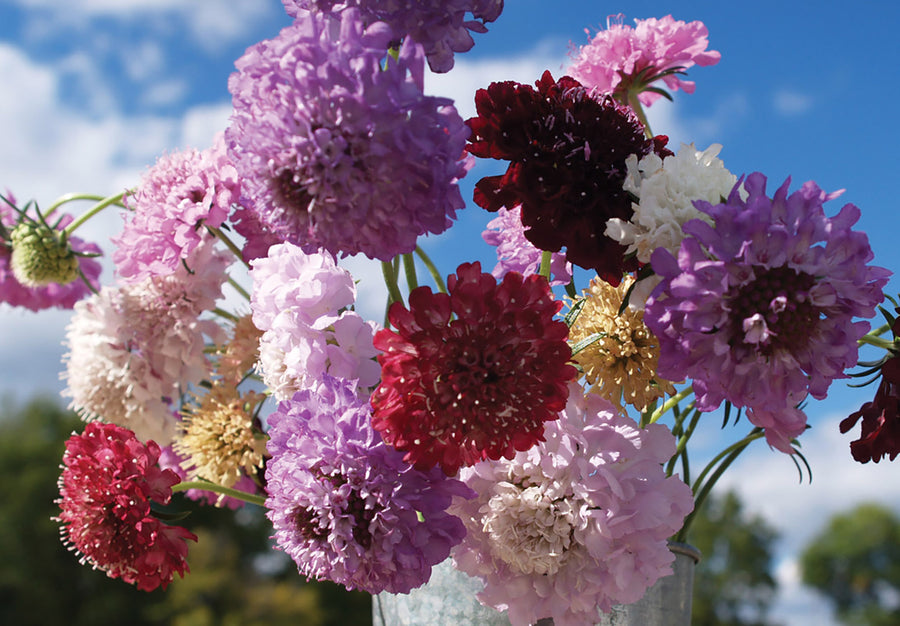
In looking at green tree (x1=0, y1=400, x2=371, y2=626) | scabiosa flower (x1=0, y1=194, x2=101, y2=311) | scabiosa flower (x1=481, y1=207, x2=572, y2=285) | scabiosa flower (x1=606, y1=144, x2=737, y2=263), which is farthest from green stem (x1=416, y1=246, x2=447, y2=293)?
green tree (x1=0, y1=400, x2=371, y2=626)

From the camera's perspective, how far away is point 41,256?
1198 mm

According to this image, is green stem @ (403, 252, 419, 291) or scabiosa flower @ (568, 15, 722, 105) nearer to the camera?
green stem @ (403, 252, 419, 291)

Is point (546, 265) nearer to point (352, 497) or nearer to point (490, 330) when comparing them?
point (490, 330)

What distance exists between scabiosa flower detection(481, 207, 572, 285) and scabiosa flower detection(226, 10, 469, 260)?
0.74 feet

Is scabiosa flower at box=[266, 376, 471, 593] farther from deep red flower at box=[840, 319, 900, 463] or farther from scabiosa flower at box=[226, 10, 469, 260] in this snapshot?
deep red flower at box=[840, 319, 900, 463]

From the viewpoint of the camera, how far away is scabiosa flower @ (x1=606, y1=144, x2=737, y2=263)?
666 mm

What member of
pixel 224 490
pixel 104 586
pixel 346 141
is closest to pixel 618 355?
pixel 346 141

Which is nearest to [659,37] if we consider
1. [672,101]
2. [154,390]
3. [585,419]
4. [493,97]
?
[672,101]

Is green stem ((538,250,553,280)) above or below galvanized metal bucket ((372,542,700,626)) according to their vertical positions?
above

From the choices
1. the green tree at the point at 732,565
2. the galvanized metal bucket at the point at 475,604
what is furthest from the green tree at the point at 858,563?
the galvanized metal bucket at the point at 475,604

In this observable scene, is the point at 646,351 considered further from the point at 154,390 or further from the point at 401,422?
the point at 154,390

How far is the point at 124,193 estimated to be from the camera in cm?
105

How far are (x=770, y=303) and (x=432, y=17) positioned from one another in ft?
1.23

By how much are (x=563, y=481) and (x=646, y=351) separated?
146 mm
